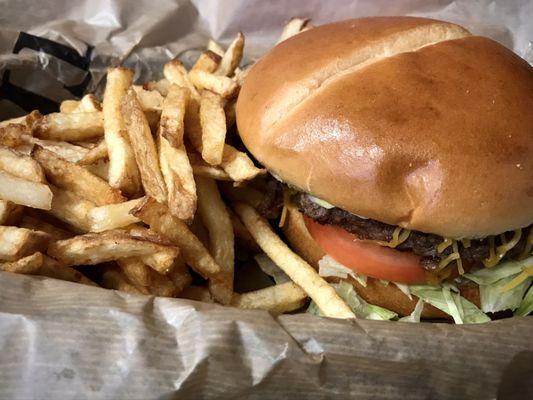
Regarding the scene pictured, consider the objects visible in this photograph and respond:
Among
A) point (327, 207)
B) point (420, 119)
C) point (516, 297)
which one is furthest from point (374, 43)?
point (516, 297)

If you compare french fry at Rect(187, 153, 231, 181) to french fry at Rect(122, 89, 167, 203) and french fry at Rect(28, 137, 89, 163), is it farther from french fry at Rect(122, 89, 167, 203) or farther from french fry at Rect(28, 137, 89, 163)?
french fry at Rect(28, 137, 89, 163)

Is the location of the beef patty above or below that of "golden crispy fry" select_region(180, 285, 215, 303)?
above

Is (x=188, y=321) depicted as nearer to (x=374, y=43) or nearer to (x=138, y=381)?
(x=138, y=381)

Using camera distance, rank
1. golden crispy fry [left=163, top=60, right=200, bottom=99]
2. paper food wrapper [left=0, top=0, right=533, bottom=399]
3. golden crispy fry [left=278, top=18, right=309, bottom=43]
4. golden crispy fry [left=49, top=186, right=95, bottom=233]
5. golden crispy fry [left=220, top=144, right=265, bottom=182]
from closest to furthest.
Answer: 1. paper food wrapper [left=0, top=0, right=533, bottom=399]
2. golden crispy fry [left=49, top=186, right=95, bottom=233]
3. golden crispy fry [left=220, top=144, right=265, bottom=182]
4. golden crispy fry [left=163, top=60, right=200, bottom=99]
5. golden crispy fry [left=278, top=18, right=309, bottom=43]

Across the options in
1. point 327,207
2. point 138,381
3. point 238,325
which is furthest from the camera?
point 327,207

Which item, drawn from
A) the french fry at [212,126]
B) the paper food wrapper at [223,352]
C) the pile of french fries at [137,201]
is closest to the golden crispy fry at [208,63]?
the pile of french fries at [137,201]

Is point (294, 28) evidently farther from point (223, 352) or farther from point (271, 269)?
point (223, 352)

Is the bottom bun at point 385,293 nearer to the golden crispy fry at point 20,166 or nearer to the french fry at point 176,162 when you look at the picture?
the french fry at point 176,162

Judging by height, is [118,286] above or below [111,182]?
below

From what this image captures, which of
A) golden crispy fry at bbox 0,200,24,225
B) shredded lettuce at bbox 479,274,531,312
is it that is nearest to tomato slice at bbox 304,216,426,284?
shredded lettuce at bbox 479,274,531,312
